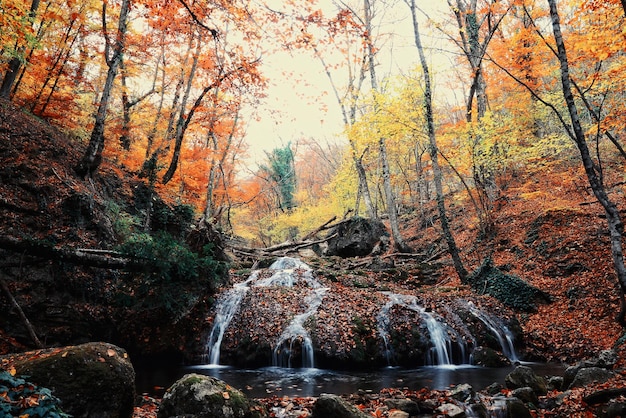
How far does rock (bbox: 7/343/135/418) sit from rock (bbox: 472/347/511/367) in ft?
27.1

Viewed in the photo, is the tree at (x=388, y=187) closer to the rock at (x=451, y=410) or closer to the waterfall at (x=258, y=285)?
the waterfall at (x=258, y=285)

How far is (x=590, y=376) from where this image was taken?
5.72 m

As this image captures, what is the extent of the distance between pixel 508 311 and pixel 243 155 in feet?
69.4

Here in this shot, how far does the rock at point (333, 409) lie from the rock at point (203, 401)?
0.84 meters

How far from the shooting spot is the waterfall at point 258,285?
32.1ft

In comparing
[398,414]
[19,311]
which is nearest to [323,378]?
[398,414]

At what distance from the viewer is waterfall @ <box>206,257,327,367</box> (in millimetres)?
9797

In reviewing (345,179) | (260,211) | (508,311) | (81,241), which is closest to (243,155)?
(345,179)

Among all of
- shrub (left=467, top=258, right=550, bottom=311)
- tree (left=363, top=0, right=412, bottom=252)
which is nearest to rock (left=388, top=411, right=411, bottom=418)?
shrub (left=467, top=258, right=550, bottom=311)

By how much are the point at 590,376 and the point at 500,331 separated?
447 centimetres

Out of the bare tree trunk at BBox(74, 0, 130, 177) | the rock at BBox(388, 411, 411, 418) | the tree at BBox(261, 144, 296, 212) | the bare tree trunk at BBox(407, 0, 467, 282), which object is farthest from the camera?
the tree at BBox(261, 144, 296, 212)

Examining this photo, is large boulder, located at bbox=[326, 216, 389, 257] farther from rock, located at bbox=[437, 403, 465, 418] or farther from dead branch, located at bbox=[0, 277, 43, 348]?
dead branch, located at bbox=[0, 277, 43, 348]

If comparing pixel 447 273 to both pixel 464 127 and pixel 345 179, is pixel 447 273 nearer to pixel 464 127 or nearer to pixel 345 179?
pixel 464 127

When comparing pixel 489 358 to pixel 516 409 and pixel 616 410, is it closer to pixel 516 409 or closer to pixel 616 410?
pixel 516 409
